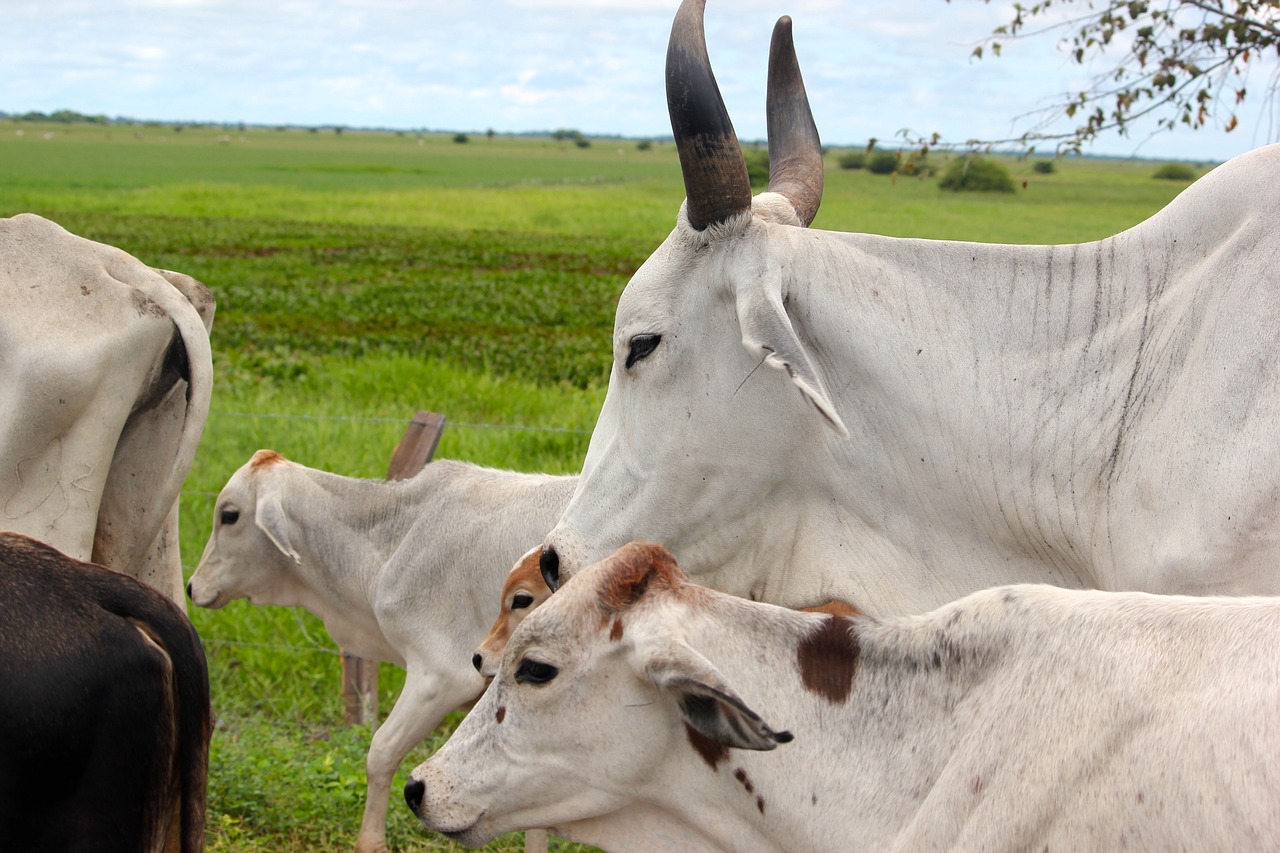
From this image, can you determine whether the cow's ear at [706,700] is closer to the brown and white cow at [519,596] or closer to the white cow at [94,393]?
the brown and white cow at [519,596]

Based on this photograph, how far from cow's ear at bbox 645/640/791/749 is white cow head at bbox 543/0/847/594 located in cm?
69

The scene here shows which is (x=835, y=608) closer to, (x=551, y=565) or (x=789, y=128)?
(x=551, y=565)

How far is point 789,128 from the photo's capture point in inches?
146

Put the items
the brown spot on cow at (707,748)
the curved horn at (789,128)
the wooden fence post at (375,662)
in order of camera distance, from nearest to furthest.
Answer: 1. the brown spot on cow at (707,748)
2. the curved horn at (789,128)
3. the wooden fence post at (375,662)

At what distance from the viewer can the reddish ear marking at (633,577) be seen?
2.70m

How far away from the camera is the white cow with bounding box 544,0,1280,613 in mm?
2949

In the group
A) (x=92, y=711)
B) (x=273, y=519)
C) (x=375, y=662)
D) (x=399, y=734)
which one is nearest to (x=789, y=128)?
Answer: (x=92, y=711)

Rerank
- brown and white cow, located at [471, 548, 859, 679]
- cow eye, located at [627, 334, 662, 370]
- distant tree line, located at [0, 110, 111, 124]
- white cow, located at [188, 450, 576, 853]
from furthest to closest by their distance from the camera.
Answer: distant tree line, located at [0, 110, 111, 124]
white cow, located at [188, 450, 576, 853]
brown and white cow, located at [471, 548, 859, 679]
cow eye, located at [627, 334, 662, 370]

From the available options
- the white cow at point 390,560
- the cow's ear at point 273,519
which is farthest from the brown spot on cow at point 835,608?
the cow's ear at point 273,519

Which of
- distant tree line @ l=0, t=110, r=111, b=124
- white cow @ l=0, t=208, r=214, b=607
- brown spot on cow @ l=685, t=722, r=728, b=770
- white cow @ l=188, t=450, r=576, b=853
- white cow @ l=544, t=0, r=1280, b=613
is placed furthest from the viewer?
distant tree line @ l=0, t=110, r=111, b=124

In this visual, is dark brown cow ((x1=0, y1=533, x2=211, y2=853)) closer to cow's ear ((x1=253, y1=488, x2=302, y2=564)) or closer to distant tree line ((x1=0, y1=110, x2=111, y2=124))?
cow's ear ((x1=253, y1=488, x2=302, y2=564))

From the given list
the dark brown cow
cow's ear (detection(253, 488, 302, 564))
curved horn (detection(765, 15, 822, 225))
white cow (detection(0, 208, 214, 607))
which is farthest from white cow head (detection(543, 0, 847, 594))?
cow's ear (detection(253, 488, 302, 564))

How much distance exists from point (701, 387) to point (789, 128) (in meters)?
0.97

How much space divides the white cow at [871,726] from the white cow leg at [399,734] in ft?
7.27
